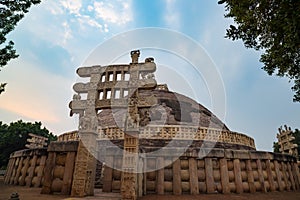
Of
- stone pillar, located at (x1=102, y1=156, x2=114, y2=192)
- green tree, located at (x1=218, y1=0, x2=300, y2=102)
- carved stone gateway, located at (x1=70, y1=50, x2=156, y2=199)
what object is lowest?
stone pillar, located at (x1=102, y1=156, x2=114, y2=192)

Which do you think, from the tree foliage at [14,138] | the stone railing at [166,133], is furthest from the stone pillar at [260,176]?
the tree foliage at [14,138]

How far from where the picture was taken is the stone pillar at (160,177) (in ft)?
24.8

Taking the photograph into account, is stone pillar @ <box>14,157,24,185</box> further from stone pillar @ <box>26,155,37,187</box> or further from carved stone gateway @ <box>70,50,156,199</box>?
carved stone gateway @ <box>70,50,156,199</box>

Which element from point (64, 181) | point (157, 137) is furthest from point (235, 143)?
point (64, 181)

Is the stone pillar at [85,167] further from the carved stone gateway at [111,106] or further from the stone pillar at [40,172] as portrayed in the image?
the stone pillar at [40,172]

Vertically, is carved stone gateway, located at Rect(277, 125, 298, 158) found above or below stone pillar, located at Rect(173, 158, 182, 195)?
above

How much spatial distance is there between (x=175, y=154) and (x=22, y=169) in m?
8.08

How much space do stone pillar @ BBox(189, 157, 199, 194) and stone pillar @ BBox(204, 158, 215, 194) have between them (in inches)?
19.2

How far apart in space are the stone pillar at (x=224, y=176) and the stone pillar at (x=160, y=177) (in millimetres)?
2594

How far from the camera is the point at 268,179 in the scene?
9492mm

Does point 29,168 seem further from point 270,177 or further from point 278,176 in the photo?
point 278,176

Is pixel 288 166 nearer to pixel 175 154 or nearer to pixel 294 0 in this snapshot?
pixel 175 154

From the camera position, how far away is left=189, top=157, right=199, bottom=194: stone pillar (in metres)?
7.75

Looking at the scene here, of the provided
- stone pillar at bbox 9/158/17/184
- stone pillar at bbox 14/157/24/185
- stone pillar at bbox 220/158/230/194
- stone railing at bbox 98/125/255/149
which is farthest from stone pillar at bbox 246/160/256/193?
stone pillar at bbox 9/158/17/184
